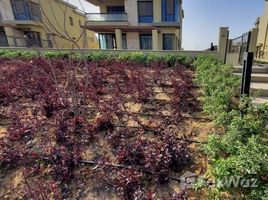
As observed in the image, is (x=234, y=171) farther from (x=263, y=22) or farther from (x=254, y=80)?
(x=263, y=22)

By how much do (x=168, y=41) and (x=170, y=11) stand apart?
101 inches

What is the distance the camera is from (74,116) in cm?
373

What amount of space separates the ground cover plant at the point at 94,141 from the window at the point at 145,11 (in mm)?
13466

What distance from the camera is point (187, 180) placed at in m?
2.25

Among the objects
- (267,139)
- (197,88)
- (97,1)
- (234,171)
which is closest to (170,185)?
(234,171)

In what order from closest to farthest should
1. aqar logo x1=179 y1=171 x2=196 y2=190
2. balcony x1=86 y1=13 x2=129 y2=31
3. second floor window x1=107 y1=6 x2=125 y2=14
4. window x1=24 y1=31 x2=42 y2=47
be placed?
1. aqar logo x1=179 y1=171 x2=196 y2=190
2. window x1=24 y1=31 x2=42 y2=47
3. balcony x1=86 y1=13 x2=129 y2=31
4. second floor window x1=107 y1=6 x2=125 y2=14

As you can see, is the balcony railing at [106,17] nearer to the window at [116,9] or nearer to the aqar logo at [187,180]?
the window at [116,9]

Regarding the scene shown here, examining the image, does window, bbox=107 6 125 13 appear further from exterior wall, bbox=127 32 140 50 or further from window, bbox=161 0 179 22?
window, bbox=161 0 179 22

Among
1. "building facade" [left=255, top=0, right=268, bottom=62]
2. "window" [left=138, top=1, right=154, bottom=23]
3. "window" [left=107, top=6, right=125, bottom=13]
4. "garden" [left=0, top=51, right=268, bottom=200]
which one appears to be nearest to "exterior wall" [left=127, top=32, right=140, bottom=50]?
"window" [left=138, top=1, right=154, bottom=23]

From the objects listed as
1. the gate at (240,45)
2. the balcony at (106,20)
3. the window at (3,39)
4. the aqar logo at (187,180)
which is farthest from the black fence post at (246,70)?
the window at (3,39)

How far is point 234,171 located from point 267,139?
4.04ft

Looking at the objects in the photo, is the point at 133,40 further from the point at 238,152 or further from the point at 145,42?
the point at 238,152

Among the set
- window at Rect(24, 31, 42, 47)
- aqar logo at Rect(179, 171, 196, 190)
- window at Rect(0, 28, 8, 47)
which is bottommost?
aqar logo at Rect(179, 171, 196, 190)

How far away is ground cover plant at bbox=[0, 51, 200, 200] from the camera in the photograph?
227 cm
